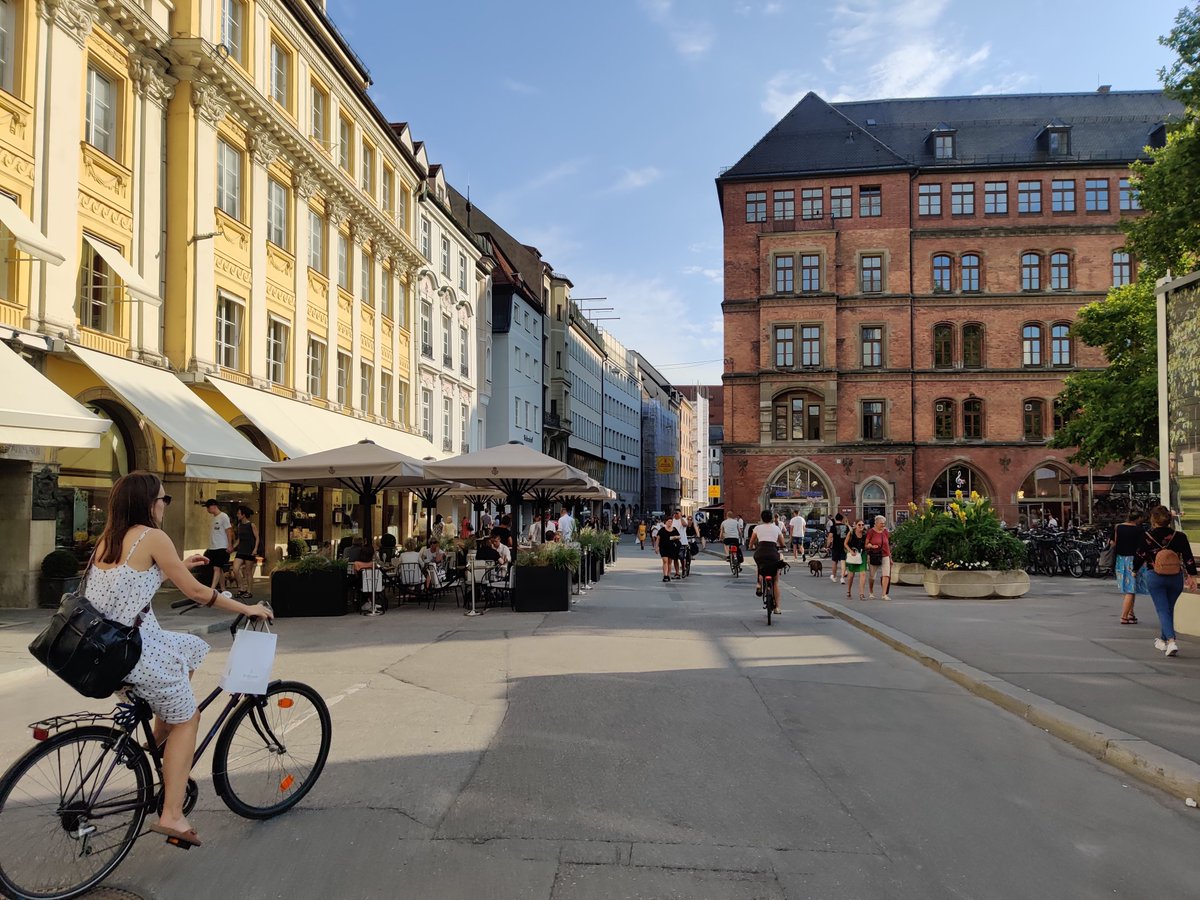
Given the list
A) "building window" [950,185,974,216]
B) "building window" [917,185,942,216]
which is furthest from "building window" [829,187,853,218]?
"building window" [950,185,974,216]

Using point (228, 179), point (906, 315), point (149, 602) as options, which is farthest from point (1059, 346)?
point (149, 602)

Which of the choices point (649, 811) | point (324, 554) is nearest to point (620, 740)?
point (649, 811)

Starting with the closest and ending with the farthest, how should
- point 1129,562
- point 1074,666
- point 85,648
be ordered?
point 85,648 → point 1074,666 → point 1129,562

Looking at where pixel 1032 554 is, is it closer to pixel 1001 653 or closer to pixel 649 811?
pixel 1001 653

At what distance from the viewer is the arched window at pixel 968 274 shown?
50.2 m

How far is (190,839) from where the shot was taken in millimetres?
4211

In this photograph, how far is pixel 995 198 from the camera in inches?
Answer: 1986

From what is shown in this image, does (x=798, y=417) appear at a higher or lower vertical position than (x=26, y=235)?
higher

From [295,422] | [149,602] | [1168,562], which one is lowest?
[1168,562]

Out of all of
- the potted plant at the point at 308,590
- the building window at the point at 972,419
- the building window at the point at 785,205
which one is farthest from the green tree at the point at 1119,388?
the potted plant at the point at 308,590

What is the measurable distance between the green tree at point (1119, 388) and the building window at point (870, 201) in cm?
1706

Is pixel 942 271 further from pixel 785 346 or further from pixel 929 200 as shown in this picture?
A: pixel 785 346

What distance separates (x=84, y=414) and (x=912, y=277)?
147 ft

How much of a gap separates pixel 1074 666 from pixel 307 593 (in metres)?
11.3
